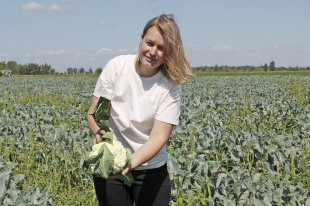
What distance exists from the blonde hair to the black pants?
0.83 metres

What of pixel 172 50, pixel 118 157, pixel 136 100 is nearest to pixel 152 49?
pixel 172 50

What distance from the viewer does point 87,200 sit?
172 inches

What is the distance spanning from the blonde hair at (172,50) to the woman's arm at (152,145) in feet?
1.27

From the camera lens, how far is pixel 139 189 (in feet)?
9.22

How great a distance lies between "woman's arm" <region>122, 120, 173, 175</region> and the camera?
2459 millimetres

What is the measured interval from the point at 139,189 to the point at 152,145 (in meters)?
0.50

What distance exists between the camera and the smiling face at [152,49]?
2516 millimetres

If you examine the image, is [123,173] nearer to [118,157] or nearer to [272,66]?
[118,157]

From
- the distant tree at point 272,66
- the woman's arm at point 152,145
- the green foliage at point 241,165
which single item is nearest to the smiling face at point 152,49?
the woman's arm at point 152,145

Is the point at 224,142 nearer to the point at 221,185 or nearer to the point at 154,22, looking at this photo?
the point at 221,185

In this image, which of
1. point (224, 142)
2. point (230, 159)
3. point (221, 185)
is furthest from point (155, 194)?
point (224, 142)

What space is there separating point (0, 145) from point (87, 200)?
234cm

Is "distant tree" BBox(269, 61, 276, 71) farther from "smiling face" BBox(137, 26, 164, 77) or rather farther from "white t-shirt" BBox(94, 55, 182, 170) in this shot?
"smiling face" BBox(137, 26, 164, 77)

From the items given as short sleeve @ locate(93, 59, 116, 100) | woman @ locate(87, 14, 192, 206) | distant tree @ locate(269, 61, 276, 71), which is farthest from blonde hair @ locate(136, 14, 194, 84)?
distant tree @ locate(269, 61, 276, 71)
